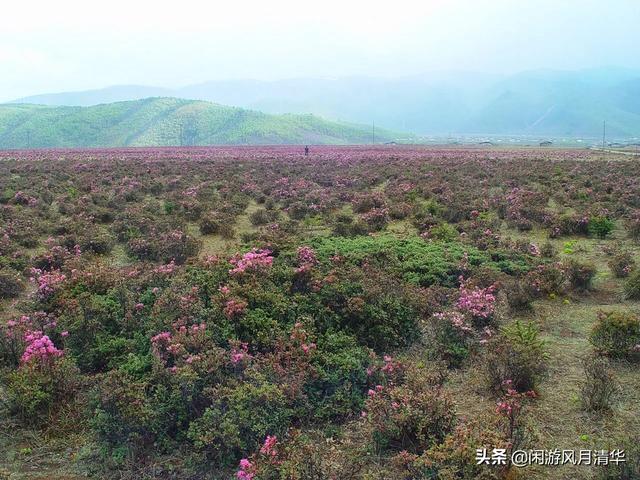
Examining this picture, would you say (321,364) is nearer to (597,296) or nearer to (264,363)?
(264,363)

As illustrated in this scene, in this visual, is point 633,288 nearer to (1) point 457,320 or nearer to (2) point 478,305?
(2) point 478,305

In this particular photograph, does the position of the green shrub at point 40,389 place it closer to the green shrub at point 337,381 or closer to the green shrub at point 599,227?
the green shrub at point 337,381

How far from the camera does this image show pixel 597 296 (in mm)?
10234

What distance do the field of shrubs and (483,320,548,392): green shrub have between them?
0.11 ft

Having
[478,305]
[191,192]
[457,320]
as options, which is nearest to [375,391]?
[457,320]

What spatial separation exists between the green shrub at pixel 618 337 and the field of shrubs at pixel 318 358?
1.0 inches

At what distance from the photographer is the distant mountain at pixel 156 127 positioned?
115438 millimetres

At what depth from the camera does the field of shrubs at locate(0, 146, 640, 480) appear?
554cm

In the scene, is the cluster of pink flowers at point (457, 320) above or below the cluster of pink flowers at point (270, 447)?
above

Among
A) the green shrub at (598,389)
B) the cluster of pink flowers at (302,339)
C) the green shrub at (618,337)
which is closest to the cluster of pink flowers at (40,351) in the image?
the cluster of pink flowers at (302,339)

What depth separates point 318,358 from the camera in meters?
7.03

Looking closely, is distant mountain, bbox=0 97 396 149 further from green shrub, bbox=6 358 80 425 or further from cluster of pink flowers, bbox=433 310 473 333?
green shrub, bbox=6 358 80 425

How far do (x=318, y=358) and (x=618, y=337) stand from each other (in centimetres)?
466

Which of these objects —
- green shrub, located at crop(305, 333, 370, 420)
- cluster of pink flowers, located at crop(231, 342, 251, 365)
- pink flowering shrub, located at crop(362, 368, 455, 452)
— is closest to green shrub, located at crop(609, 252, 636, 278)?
green shrub, located at crop(305, 333, 370, 420)
